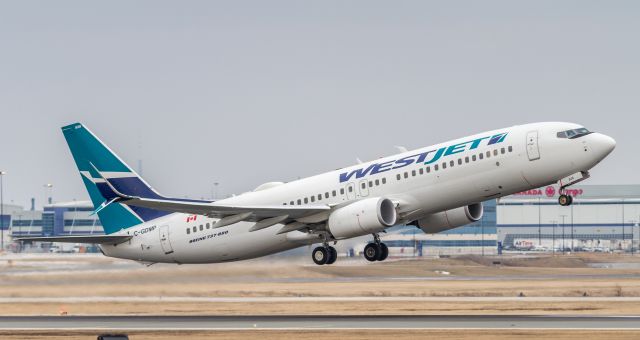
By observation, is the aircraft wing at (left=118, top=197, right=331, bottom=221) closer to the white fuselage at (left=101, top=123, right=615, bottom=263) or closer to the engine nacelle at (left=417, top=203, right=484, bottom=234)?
the white fuselage at (left=101, top=123, right=615, bottom=263)

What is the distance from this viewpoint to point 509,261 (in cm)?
13300

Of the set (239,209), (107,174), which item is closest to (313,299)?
(107,174)

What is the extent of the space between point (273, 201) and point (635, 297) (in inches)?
1110

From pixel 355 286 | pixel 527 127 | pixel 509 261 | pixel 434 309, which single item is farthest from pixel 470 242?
pixel 527 127

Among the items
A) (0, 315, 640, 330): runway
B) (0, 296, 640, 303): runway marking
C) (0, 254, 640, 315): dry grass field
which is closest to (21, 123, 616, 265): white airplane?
(0, 315, 640, 330): runway

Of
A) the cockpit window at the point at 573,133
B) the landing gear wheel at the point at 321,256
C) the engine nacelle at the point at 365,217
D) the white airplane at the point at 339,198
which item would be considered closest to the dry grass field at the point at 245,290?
the white airplane at the point at 339,198

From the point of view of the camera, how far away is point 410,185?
52000 mm

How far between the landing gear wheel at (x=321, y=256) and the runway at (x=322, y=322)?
305 centimetres

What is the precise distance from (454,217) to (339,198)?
21.4 feet

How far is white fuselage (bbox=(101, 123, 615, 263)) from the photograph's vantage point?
49688 millimetres

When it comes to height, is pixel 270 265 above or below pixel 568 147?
below

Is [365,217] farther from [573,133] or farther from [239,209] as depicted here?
[573,133]

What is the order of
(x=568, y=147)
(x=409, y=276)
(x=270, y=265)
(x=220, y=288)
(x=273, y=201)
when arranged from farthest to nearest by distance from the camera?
1. (x=409, y=276)
2. (x=220, y=288)
3. (x=270, y=265)
4. (x=273, y=201)
5. (x=568, y=147)

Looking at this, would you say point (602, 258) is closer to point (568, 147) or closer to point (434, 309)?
point (434, 309)
